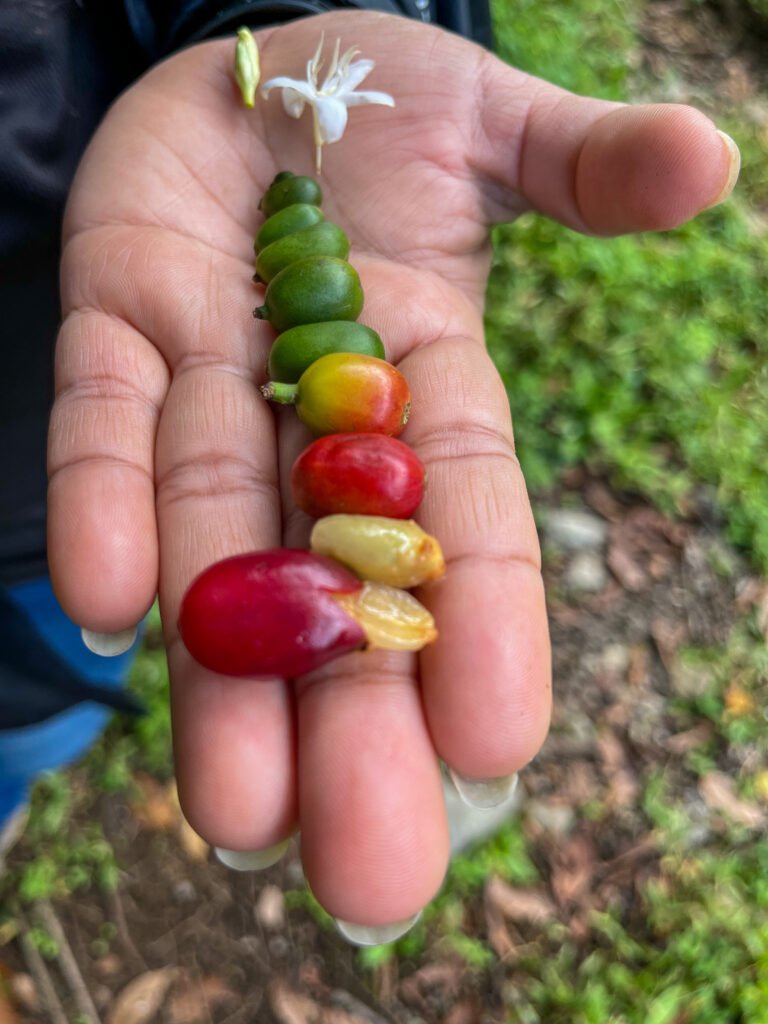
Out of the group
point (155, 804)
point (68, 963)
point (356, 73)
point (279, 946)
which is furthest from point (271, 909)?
point (356, 73)

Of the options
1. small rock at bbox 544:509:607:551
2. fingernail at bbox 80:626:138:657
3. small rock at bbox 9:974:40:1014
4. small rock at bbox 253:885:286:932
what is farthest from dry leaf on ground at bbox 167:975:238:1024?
small rock at bbox 544:509:607:551

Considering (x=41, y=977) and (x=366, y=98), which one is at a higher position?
(x=366, y=98)

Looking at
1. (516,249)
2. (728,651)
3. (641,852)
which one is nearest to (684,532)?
(728,651)

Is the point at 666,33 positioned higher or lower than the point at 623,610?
higher

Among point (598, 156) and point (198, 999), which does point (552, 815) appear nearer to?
point (198, 999)

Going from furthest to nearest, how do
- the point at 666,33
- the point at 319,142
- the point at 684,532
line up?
the point at 666,33, the point at 684,532, the point at 319,142

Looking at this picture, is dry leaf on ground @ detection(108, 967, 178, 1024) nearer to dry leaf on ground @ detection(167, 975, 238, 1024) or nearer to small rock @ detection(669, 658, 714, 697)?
dry leaf on ground @ detection(167, 975, 238, 1024)

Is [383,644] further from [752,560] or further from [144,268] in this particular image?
[752,560]
